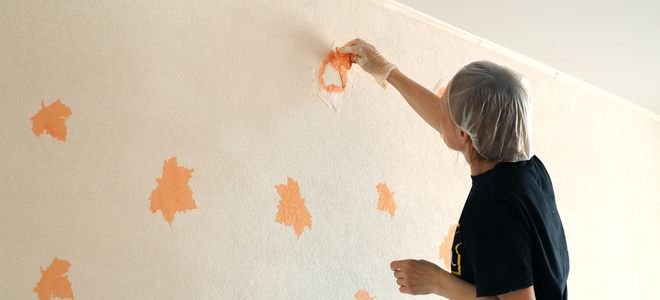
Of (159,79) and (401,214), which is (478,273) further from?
(159,79)

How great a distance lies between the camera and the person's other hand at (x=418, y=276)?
1439mm

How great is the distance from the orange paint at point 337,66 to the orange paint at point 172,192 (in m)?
0.50

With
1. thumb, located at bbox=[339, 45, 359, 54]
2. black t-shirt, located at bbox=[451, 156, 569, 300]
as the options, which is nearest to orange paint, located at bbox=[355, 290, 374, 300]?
black t-shirt, located at bbox=[451, 156, 569, 300]

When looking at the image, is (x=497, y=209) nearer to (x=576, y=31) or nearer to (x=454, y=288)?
(x=454, y=288)

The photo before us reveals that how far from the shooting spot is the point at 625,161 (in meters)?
2.76

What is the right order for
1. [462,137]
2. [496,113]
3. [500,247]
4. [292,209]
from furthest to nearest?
[292,209] → [462,137] → [496,113] → [500,247]

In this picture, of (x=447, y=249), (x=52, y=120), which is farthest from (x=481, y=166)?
(x=52, y=120)

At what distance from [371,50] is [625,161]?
5.21ft

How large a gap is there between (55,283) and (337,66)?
956 mm

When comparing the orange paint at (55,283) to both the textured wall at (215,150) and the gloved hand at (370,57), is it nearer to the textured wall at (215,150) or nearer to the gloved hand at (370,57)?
the textured wall at (215,150)

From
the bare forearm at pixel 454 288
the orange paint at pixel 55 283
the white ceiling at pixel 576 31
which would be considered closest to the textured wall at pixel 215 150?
the orange paint at pixel 55 283

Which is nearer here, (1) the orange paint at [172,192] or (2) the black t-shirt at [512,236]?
(2) the black t-shirt at [512,236]

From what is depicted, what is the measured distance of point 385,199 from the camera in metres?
1.86

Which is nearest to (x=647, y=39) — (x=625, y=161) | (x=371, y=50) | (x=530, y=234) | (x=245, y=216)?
(x=625, y=161)
